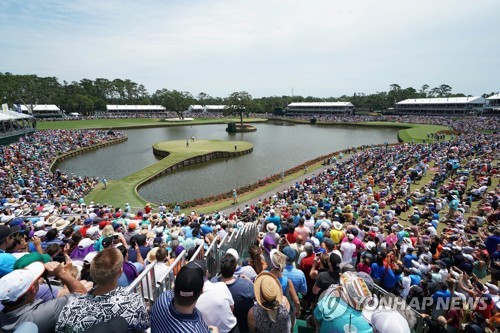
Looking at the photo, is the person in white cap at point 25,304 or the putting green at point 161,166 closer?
the person in white cap at point 25,304

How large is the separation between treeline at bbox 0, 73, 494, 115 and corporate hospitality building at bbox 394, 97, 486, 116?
10.3 meters

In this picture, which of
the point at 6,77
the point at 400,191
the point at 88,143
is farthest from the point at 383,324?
the point at 6,77

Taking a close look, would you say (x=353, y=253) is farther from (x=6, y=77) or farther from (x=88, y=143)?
(x=6, y=77)

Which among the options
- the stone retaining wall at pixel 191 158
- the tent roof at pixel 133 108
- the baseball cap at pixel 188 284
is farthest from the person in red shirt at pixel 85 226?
the tent roof at pixel 133 108

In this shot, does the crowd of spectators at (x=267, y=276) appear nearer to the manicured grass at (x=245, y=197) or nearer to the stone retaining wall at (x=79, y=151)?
the manicured grass at (x=245, y=197)

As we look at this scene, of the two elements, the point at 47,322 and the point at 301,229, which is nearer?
the point at 47,322

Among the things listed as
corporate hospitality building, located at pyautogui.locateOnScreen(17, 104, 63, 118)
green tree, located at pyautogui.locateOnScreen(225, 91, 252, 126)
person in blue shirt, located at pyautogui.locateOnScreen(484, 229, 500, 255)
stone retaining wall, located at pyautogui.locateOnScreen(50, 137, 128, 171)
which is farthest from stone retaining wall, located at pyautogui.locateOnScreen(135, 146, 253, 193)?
corporate hospitality building, located at pyautogui.locateOnScreen(17, 104, 63, 118)

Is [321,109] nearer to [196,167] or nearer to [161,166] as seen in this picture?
[196,167]

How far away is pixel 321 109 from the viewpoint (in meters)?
119

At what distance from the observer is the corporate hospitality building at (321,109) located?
11319cm

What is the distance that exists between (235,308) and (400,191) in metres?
18.0

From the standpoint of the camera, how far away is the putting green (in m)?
22.2

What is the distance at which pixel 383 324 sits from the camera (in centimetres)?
326

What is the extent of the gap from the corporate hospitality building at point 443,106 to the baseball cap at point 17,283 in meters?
115
